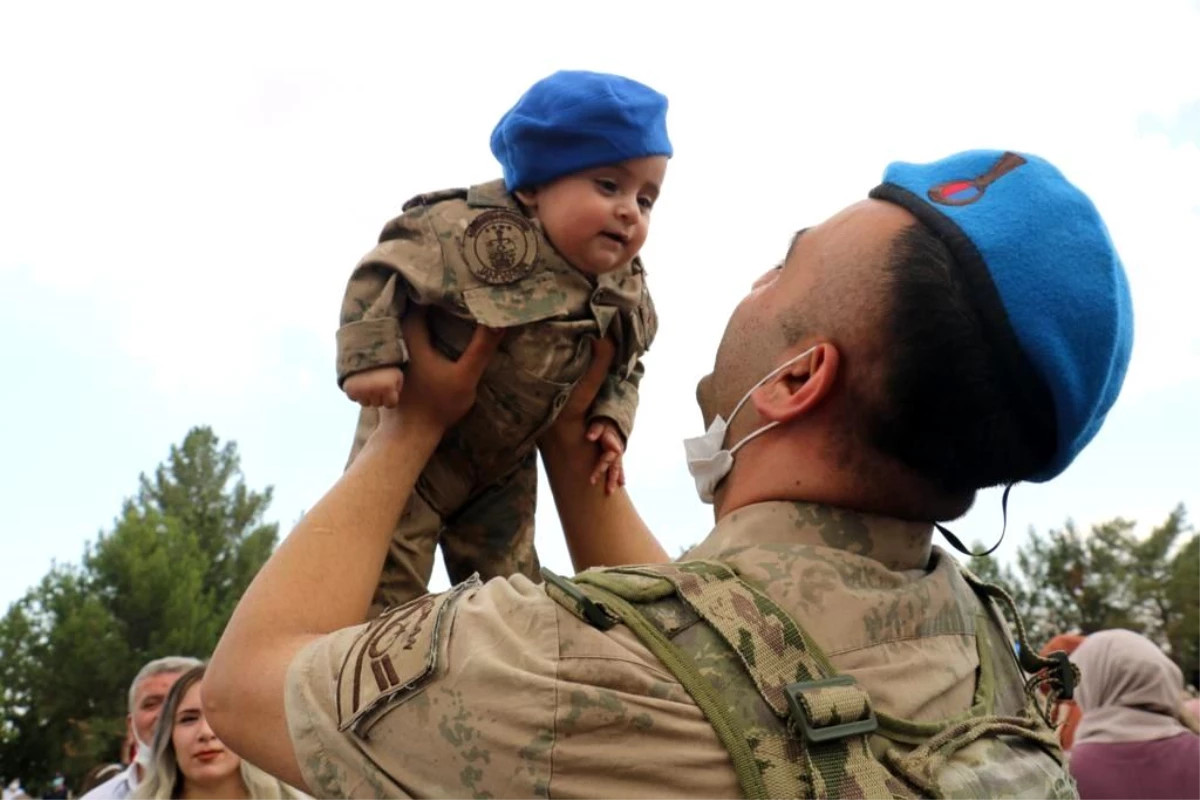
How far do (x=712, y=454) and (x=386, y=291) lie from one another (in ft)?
3.06

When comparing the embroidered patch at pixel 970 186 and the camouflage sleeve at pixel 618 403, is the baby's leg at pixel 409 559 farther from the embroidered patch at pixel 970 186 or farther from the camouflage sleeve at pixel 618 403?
the embroidered patch at pixel 970 186

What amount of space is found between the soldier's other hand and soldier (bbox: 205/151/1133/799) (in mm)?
394

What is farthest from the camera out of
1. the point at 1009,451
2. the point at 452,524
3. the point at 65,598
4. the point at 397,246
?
the point at 65,598

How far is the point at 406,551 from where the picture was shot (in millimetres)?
3279

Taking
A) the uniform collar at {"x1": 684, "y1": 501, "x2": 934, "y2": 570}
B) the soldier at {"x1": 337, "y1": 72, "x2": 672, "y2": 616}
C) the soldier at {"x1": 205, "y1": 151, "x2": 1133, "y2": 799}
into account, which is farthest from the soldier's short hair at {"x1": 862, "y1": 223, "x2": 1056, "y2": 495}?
the soldier at {"x1": 337, "y1": 72, "x2": 672, "y2": 616}

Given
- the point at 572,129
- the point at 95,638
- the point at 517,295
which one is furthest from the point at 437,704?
the point at 95,638

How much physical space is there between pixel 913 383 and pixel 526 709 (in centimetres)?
83

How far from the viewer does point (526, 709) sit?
6.63 ft

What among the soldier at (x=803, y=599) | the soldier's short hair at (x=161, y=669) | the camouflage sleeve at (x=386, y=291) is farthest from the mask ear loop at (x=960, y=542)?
the soldier's short hair at (x=161, y=669)

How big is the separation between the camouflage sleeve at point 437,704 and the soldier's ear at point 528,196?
1.45m

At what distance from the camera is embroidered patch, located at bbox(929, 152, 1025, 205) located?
2398 mm

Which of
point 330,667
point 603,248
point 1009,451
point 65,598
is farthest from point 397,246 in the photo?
point 65,598

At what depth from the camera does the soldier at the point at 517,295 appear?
3180mm

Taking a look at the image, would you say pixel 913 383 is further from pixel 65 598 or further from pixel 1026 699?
pixel 65 598
